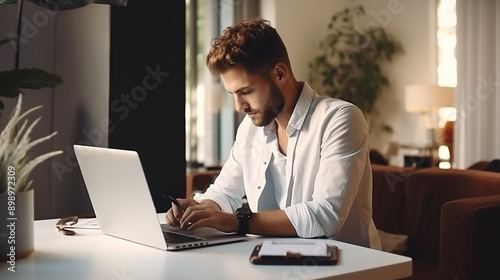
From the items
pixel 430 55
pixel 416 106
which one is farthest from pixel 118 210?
pixel 430 55

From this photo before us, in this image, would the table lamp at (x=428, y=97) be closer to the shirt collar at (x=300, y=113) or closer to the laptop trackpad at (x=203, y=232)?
the shirt collar at (x=300, y=113)

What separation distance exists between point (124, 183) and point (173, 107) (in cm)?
100

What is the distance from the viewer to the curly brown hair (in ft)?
6.04

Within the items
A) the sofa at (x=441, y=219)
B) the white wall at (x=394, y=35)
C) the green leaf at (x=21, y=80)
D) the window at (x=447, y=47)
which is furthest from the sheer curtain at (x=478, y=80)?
the green leaf at (x=21, y=80)

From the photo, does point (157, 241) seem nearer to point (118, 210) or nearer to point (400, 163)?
point (118, 210)

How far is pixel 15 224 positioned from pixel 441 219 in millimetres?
1489

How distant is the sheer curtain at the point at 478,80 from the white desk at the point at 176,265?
4.06m

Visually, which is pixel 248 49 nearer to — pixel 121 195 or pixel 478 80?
pixel 121 195

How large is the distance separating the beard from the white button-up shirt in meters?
0.05

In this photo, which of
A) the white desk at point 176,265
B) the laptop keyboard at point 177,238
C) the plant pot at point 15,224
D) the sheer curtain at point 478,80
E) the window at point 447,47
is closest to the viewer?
the white desk at point 176,265

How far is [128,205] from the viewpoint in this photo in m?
1.50

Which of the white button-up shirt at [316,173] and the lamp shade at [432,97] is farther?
the lamp shade at [432,97]

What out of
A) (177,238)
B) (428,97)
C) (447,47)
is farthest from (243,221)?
(447,47)

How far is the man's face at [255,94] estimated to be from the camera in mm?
1867
